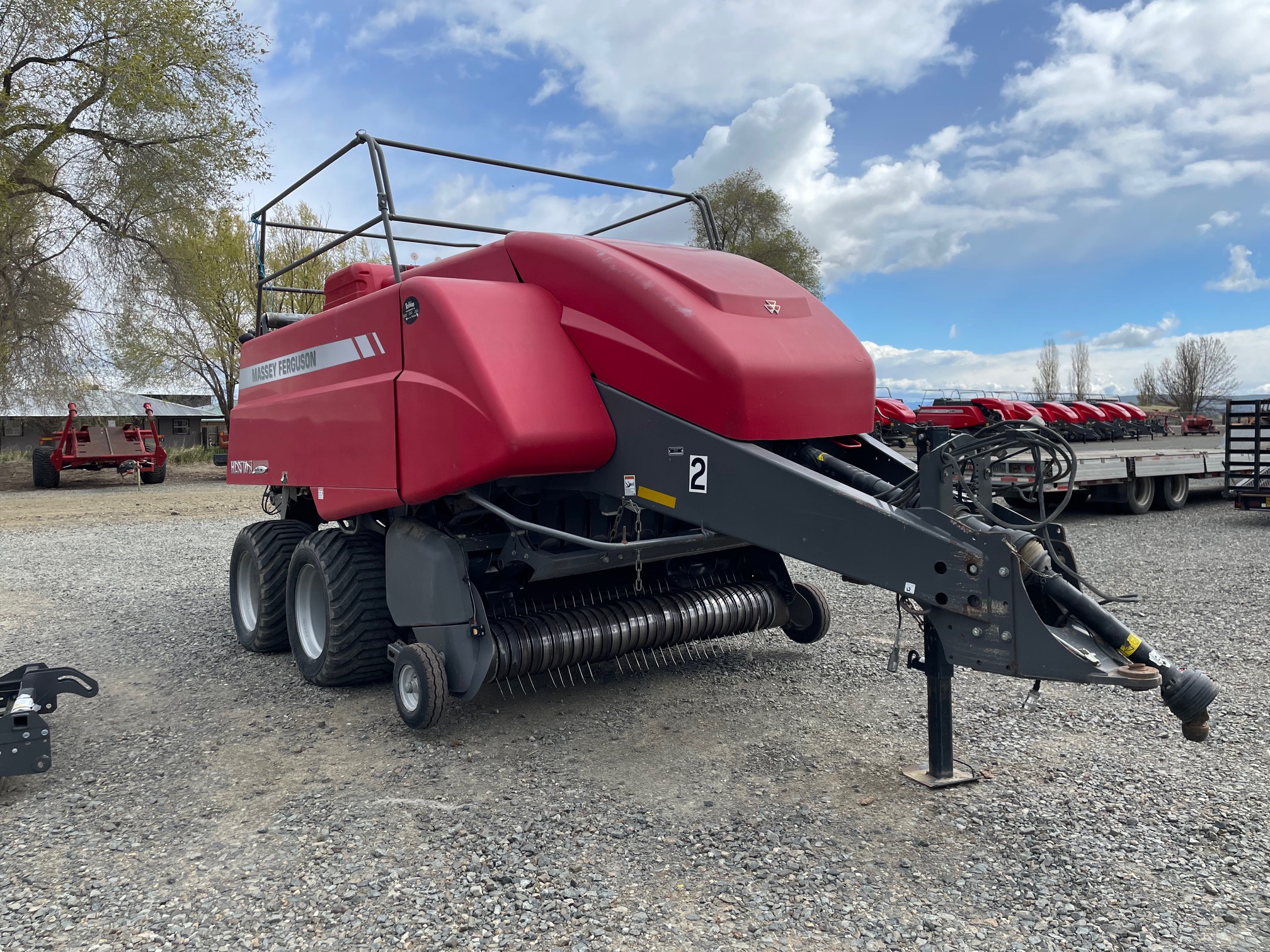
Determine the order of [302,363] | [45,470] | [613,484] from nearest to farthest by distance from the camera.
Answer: [613,484]
[302,363]
[45,470]

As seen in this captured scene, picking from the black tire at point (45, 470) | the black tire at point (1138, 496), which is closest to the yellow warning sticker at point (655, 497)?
the black tire at point (1138, 496)

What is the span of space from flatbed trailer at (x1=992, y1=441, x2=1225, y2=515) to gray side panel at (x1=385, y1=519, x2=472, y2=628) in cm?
833

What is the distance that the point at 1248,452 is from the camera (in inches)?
468

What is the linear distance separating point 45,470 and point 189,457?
11.7m

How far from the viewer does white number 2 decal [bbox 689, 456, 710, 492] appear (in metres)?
3.66

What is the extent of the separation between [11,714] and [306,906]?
1754 millimetres

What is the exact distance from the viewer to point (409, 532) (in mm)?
4559

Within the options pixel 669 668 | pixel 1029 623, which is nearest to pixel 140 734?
pixel 669 668

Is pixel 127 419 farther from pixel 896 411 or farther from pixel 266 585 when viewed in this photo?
pixel 266 585

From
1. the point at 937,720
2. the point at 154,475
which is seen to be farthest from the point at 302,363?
the point at 154,475

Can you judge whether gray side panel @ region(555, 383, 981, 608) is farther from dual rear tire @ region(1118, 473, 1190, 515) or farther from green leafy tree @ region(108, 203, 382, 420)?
green leafy tree @ region(108, 203, 382, 420)

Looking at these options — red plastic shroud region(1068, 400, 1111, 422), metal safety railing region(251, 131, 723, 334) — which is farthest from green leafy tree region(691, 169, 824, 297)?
metal safety railing region(251, 131, 723, 334)

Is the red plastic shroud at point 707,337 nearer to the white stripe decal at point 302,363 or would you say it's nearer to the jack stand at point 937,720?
the jack stand at point 937,720

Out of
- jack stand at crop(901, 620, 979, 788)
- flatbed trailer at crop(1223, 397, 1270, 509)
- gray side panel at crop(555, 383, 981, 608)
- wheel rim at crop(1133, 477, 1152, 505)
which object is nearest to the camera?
gray side panel at crop(555, 383, 981, 608)
